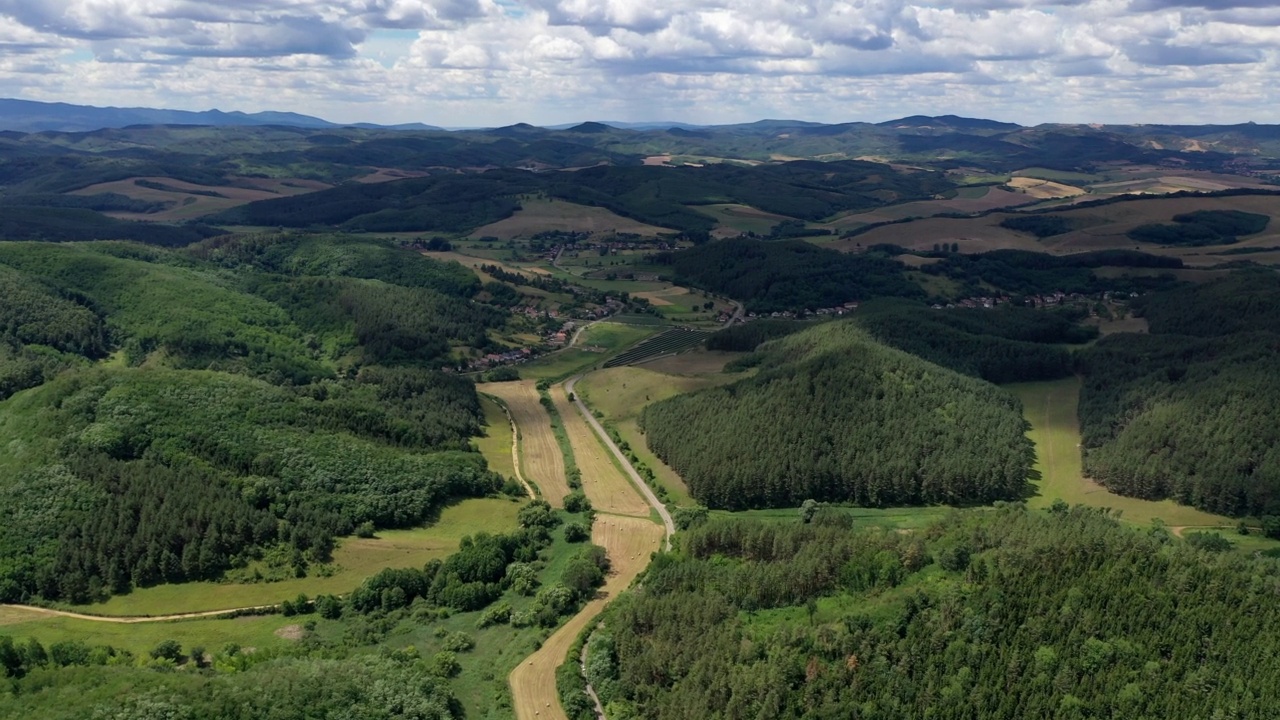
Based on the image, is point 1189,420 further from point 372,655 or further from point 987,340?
point 372,655

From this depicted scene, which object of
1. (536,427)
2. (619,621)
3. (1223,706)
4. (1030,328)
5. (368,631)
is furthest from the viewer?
(1030,328)

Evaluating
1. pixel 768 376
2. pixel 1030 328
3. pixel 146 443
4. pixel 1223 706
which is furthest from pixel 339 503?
pixel 1030 328

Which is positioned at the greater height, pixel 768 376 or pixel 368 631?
Answer: pixel 768 376

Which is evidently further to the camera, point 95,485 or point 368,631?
point 95,485

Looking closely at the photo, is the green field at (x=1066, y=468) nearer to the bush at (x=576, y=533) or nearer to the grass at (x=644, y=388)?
the grass at (x=644, y=388)

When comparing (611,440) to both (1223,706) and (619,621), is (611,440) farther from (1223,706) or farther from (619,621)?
(1223,706)

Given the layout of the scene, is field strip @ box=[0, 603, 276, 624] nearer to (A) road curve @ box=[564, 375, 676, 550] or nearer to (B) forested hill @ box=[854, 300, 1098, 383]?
(A) road curve @ box=[564, 375, 676, 550]

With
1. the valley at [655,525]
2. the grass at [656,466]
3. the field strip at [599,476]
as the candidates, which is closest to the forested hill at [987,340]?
the valley at [655,525]
